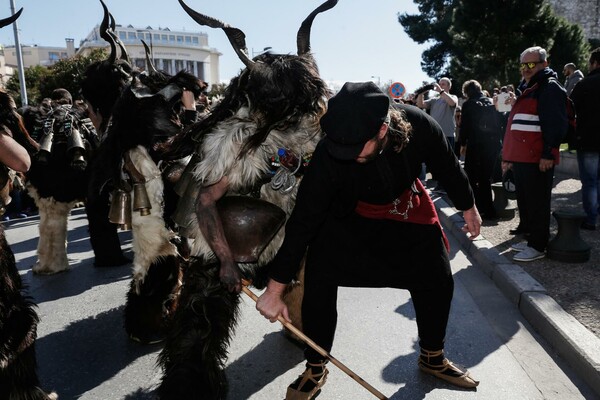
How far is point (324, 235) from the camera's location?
2.71 meters

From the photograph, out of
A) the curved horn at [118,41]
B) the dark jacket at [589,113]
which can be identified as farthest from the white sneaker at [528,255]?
the curved horn at [118,41]

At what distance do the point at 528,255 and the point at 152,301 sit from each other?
374 cm

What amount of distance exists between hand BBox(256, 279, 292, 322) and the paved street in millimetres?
798

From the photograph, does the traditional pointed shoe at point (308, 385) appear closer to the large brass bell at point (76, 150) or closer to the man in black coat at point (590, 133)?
the large brass bell at point (76, 150)

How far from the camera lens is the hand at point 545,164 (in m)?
4.69

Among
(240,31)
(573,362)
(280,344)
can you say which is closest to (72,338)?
(280,344)

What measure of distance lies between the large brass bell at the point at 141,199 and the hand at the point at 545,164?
374 cm

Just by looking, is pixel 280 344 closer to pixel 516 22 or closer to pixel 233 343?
pixel 233 343

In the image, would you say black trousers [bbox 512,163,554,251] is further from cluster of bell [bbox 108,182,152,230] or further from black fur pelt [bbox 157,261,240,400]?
cluster of bell [bbox 108,182,152,230]

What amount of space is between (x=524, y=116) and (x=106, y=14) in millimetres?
4070

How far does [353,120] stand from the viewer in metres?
2.14

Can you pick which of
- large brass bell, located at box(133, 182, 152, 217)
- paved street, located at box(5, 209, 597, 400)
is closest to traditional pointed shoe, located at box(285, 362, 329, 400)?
paved street, located at box(5, 209, 597, 400)

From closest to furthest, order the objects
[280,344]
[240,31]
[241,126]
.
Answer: [241,126]
[240,31]
[280,344]

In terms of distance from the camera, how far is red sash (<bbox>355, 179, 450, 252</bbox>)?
2.64 meters
